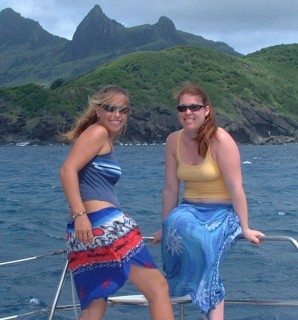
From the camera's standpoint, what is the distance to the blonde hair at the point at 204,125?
414 cm

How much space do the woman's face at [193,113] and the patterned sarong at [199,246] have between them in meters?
0.47

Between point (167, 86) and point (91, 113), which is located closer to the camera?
point (91, 113)

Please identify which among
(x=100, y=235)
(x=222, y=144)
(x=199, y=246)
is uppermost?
(x=222, y=144)

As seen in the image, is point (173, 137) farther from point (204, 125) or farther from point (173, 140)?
point (204, 125)

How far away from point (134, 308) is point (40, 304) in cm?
158

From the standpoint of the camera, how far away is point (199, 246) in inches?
159

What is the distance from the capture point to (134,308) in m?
9.61

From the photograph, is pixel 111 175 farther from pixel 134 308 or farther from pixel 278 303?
pixel 134 308

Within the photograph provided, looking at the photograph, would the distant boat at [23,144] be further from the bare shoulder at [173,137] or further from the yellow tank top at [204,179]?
the yellow tank top at [204,179]

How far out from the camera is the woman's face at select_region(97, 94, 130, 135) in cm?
393

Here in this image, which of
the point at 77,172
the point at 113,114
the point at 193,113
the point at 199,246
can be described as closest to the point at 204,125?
the point at 193,113

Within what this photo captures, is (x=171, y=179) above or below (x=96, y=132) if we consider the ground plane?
below

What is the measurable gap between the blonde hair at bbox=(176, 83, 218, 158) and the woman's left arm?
2.3 inches

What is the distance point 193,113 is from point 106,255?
997 mm
